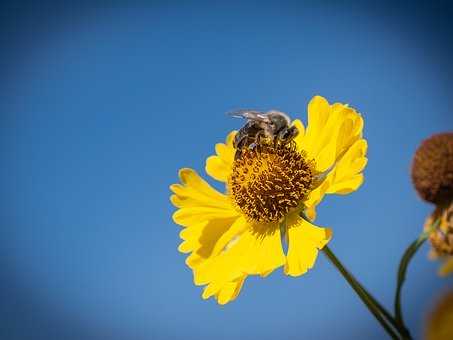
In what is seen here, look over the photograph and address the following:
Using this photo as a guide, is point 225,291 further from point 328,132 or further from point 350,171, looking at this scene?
point 328,132

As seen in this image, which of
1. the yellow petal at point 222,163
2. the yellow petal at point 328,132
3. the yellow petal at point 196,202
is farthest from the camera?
the yellow petal at point 222,163

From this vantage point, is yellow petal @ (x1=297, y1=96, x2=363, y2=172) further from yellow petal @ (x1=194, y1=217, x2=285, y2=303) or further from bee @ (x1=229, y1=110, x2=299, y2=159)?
yellow petal @ (x1=194, y1=217, x2=285, y2=303)

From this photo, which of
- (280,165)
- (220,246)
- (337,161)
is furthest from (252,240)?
(337,161)

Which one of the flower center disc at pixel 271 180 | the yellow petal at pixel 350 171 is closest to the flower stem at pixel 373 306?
the yellow petal at pixel 350 171

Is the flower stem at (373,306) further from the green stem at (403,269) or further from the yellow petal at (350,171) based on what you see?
the yellow petal at (350,171)

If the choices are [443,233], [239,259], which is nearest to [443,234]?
[443,233]
